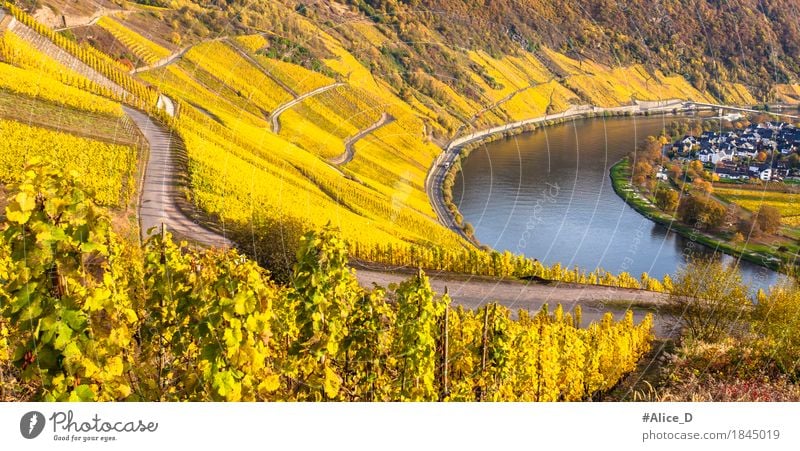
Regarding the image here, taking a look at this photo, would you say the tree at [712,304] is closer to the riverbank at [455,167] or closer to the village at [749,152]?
the village at [749,152]

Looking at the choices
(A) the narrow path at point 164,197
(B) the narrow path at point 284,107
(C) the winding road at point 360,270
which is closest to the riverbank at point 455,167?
(C) the winding road at point 360,270

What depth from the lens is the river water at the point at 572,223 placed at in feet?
41.5

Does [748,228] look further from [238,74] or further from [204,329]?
[204,329]

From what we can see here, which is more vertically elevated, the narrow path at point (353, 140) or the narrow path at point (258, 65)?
the narrow path at point (258, 65)

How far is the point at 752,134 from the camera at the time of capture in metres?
12.2

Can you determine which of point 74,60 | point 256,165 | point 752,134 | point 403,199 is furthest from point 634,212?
point 74,60

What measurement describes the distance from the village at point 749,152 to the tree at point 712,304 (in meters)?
1.78

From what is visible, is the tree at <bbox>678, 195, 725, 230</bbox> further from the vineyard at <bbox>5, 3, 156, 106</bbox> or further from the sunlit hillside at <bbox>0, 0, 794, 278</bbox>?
the vineyard at <bbox>5, 3, 156, 106</bbox>

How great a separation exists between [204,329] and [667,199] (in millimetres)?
12296

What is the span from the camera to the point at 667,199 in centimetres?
1341

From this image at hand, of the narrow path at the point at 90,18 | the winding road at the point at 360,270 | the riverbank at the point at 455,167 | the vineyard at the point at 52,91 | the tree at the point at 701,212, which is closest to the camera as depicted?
the winding road at the point at 360,270

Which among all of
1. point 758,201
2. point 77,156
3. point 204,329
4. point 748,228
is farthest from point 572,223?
point 204,329

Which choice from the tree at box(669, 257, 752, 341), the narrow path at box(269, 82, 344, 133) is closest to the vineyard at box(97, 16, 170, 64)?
the narrow path at box(269, 82, 344, 133)

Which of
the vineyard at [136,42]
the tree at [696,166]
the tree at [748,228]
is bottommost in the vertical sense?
the tree at [748,228]
